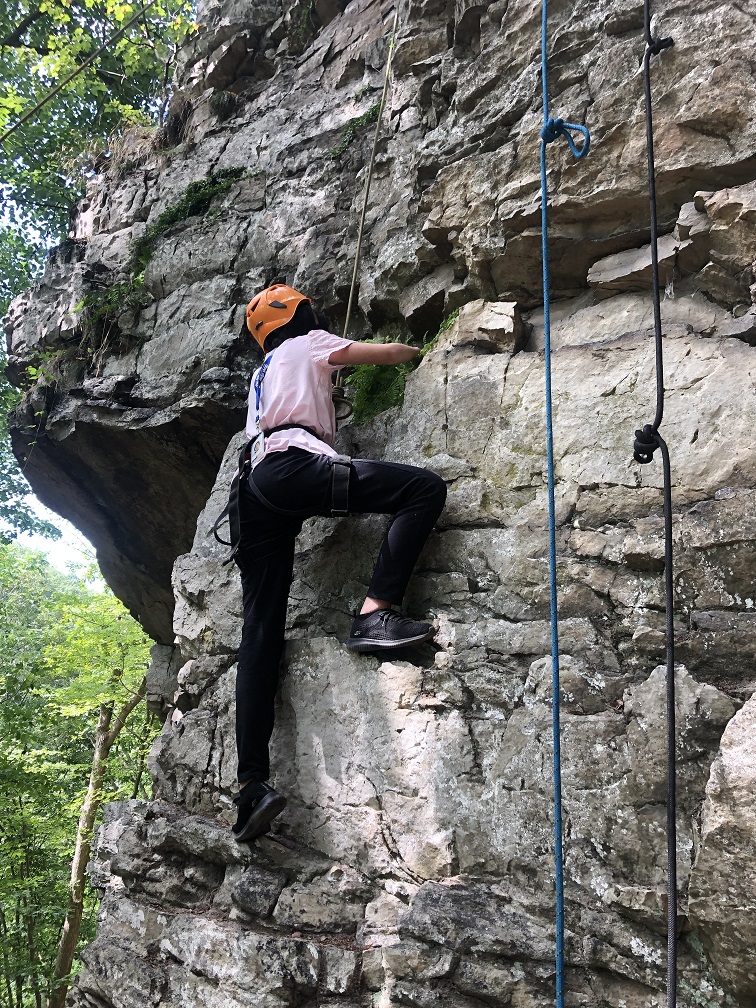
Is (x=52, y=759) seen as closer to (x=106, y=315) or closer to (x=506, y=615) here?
(x=106, y=315)

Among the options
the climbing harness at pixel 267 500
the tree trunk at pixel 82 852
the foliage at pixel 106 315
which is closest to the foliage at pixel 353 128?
the foliage at pixel 106 315

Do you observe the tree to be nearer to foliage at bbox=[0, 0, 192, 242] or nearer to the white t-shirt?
foliage at bbox=[0, 0, 192, 242]

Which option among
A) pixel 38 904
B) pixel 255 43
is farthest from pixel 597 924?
pixel 38 904

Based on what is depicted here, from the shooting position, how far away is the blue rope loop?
3.45 metres

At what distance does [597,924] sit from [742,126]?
3.43 metres

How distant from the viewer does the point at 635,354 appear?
3.37 m

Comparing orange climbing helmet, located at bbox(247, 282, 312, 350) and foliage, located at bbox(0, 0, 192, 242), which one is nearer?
orange climbing helmet, located at bbox(247, 282, 312, 350)

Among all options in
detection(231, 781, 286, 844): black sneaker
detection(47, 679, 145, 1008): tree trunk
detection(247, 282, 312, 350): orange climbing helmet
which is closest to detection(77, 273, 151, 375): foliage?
detection(247, 282, 312, 350): orange climbing helmet

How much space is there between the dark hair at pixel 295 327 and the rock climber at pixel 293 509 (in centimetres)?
13

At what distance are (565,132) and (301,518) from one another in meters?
2.39

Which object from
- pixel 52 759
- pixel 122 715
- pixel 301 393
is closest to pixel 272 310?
pixel 301 393

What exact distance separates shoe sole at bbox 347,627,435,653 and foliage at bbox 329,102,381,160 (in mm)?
4252

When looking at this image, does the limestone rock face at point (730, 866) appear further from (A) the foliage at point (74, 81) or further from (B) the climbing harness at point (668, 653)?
(A) the foliage at point (74, 81)

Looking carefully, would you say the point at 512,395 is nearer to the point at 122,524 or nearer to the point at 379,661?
the point at 379,661
